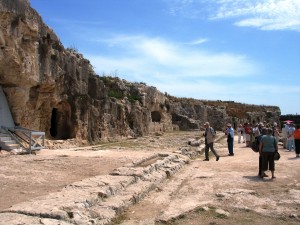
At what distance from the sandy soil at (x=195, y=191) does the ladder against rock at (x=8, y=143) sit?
2.03 m

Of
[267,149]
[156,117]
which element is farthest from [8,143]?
[156,117]

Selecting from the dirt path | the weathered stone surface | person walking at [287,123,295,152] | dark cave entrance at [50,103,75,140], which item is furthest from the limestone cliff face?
person walking at [287,123,295,152]

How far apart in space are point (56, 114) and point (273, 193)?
1504 cm

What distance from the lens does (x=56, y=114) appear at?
19953 mm

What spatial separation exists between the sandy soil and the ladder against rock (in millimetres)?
2035

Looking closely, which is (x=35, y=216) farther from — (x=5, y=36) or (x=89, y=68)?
(x=89, y=68)

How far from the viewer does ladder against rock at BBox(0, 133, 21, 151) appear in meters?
13.2

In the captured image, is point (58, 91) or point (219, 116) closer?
point (58, 91)

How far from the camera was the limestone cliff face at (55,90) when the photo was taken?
14633 mm

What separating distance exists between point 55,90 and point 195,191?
40.1 ft

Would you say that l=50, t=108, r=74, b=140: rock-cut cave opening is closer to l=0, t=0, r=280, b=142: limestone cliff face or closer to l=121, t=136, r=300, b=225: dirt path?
l=0, t=0, r=280, b=142: limestone cliff face

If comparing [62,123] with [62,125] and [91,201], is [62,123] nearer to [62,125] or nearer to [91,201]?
[62,125]

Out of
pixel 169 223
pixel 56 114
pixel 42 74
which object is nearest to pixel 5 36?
pixel 42 74

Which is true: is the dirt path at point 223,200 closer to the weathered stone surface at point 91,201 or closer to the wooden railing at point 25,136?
the weathered stone surface at point 91,201
